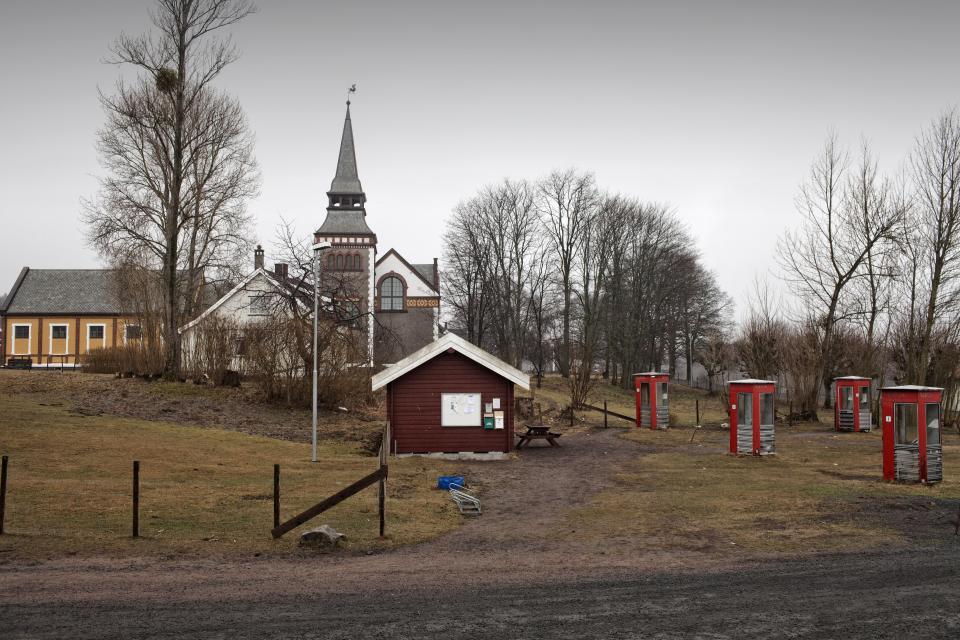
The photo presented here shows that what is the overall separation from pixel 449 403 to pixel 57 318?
45655 mm

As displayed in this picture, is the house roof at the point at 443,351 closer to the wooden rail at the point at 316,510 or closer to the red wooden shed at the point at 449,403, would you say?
the red wooden shed at the point at 449,403

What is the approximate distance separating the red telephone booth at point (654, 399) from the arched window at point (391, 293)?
32.3 m

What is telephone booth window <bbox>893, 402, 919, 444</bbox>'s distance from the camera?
17094 mm

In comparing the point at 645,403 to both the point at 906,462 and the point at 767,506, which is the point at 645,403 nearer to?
the point at 906,462

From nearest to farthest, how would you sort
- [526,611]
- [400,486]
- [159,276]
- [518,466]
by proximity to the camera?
[526,611] < [400,486] < [518,466] < [159,276]

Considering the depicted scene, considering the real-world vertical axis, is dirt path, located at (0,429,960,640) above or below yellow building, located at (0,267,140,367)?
below

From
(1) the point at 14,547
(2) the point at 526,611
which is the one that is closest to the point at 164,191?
(1) the point at 14,547

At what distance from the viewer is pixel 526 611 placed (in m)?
7.59

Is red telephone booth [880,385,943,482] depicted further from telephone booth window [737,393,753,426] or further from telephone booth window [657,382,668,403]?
telephone booth window [657,382,668,403]

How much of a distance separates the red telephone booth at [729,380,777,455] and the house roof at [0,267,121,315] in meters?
47.0

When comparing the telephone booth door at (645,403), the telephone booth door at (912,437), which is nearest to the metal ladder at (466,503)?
the telephone booth door at (912,437)

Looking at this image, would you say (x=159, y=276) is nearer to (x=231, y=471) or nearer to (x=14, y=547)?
(x=231, y=471)

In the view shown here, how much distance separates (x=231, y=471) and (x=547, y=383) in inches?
1498

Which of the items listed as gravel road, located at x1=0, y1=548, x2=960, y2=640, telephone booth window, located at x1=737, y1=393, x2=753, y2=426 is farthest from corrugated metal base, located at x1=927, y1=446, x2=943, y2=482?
gravel road, located at x1=0, y1=548, x2=960, y2=640
